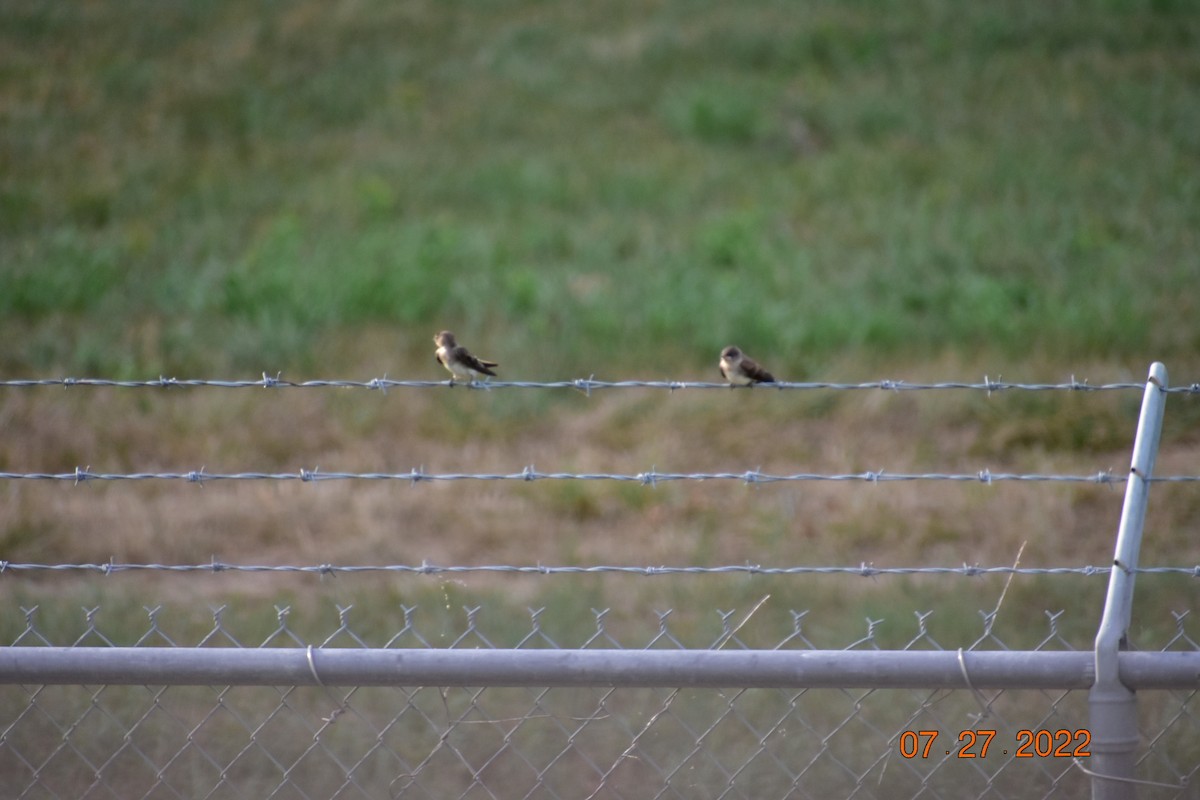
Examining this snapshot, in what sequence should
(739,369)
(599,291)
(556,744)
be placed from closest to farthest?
Answer: (556,744) → (739,369) → (599,291)

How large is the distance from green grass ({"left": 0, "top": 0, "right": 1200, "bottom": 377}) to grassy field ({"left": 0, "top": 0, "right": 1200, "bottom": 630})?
Result: 54 mm

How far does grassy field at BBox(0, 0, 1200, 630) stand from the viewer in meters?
8.00

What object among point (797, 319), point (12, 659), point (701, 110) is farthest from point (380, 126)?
point (12, 659)

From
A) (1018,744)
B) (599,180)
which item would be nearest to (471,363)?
(1018,744)

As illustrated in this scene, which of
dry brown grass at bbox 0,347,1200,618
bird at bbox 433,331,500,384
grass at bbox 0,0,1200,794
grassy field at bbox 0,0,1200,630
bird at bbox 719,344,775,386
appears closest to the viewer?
bird at bbox 719,344,775,386

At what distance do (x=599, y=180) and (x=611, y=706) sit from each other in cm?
928

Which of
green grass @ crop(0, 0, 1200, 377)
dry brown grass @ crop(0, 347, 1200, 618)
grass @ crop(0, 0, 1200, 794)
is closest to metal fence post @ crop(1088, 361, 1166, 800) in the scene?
grass @ crop(0, 0, 1200, 794)

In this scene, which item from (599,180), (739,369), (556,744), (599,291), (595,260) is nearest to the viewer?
(556,744)

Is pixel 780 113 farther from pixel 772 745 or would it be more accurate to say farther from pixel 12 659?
pixel 12 659

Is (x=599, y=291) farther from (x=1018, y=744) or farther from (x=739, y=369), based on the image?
(x=1018, y=744)

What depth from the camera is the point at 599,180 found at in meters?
13.6

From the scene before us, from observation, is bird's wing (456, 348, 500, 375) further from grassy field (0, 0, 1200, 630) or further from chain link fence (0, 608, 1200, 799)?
grassy field (0, 0, 1200, 630)

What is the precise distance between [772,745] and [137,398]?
6.67m

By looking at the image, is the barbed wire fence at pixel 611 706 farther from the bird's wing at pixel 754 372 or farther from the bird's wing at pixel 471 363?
the bird's wing at pixel 471 363
